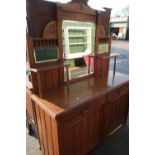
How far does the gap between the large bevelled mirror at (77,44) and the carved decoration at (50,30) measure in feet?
0.39

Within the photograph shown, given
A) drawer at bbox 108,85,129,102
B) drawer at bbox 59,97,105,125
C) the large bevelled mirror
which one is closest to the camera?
drawer at bbox 59,97,105,125

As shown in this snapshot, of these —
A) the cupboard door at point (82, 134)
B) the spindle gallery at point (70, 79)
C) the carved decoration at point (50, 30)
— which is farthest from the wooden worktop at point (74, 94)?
the carved decoration at point (50, 30)

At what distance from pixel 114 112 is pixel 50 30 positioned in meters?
1.38

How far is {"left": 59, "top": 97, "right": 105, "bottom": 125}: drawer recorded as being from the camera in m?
1.16

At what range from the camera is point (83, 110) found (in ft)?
4.24

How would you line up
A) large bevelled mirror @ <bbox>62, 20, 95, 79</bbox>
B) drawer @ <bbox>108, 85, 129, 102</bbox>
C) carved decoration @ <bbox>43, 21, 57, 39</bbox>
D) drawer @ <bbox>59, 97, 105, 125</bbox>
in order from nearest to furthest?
drawer @ <bbox>59, 97, 105, 125</bbox> → carved decoration @ <bbox>43, 21, 57, 39</bbox> → large bevelled mirror @ <bbox>62, 20, 95, 79</bbox> → drawer @ <bbox>108, 85, 129, 102</bbox>

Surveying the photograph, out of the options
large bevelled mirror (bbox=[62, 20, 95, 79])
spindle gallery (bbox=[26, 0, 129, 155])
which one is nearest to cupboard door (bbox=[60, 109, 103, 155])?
spindle gallery (bbox=[26, 0, 129, 155])

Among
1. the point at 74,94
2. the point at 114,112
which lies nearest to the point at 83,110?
the point at 74,94

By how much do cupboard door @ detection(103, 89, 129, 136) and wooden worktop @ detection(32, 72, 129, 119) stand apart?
214 millimetres

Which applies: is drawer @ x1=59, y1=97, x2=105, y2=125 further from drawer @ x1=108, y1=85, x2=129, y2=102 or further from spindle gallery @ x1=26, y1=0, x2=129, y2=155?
drawer @ x1=108, y1=85, x2=129, y2=102

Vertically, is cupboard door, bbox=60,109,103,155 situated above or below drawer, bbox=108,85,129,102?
below

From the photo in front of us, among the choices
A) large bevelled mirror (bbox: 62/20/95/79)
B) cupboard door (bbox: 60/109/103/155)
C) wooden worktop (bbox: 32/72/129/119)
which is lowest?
cupboard door (bbox: 60/109/103/155)
